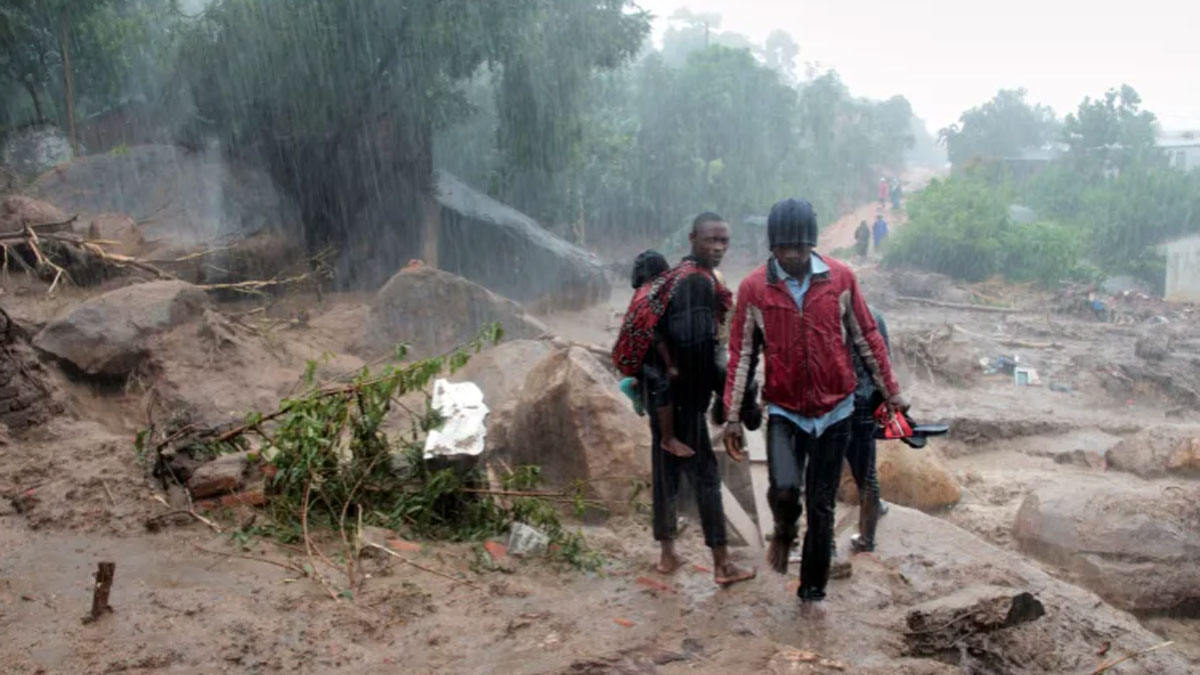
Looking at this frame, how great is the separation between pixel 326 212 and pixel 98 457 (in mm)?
11544

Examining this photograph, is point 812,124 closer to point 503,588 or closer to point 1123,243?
point 1123,243

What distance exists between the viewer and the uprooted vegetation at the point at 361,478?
→ 13.6 ft

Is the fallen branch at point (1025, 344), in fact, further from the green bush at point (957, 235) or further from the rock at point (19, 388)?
the rock at point (19, 388)

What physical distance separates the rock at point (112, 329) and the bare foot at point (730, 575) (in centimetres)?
553

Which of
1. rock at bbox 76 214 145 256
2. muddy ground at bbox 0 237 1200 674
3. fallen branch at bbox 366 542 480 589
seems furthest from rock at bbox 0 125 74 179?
fallen branch at bbox 366 542 480 589

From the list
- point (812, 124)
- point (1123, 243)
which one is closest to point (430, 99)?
point (1123, 243)

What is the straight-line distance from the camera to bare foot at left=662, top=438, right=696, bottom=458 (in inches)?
149

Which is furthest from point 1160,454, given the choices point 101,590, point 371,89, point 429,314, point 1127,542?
point 371,89

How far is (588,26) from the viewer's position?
54.7ft

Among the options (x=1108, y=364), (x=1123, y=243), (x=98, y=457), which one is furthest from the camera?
(x=1123, y=243)

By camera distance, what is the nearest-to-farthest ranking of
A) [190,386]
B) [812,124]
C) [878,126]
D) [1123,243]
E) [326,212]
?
[190,386], [326,212], [1123,243], [812,124], [878,126]

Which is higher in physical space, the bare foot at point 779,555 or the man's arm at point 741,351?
the man's arm at point 741,351

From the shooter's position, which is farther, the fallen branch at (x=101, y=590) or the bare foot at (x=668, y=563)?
the bare foot at (x=668, y=563)

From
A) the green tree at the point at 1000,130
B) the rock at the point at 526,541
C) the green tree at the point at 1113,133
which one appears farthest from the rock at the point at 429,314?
the green tree at the point at 1000,130
